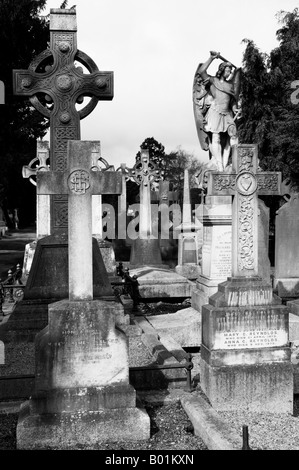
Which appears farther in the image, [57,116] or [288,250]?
[288,250]

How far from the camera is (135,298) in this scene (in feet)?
39.2

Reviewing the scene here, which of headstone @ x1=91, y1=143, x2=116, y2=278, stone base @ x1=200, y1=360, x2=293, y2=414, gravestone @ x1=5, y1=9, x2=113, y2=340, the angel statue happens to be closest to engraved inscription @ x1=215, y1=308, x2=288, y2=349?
stone base @ x1=200, y1=360, x2=293, y2=414

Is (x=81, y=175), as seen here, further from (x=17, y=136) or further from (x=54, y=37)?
(x=17, y=136)

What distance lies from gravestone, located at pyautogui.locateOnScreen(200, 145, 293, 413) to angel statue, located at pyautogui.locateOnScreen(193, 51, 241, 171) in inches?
201

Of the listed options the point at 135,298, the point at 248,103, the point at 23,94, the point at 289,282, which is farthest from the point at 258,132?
the point at 23,94

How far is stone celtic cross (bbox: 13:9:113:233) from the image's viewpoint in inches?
370

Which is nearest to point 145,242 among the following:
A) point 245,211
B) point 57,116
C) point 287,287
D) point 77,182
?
point 287,287

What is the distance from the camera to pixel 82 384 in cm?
534

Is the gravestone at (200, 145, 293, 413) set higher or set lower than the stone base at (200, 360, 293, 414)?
higher

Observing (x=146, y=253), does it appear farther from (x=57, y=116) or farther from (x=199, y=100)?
(x=57, y=116)

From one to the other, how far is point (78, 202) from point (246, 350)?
102 inches

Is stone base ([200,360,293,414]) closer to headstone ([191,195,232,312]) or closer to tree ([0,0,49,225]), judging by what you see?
headstone ([191,195,232,312])

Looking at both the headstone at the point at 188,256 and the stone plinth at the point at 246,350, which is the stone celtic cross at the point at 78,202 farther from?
the headstone at the point at 188,256
